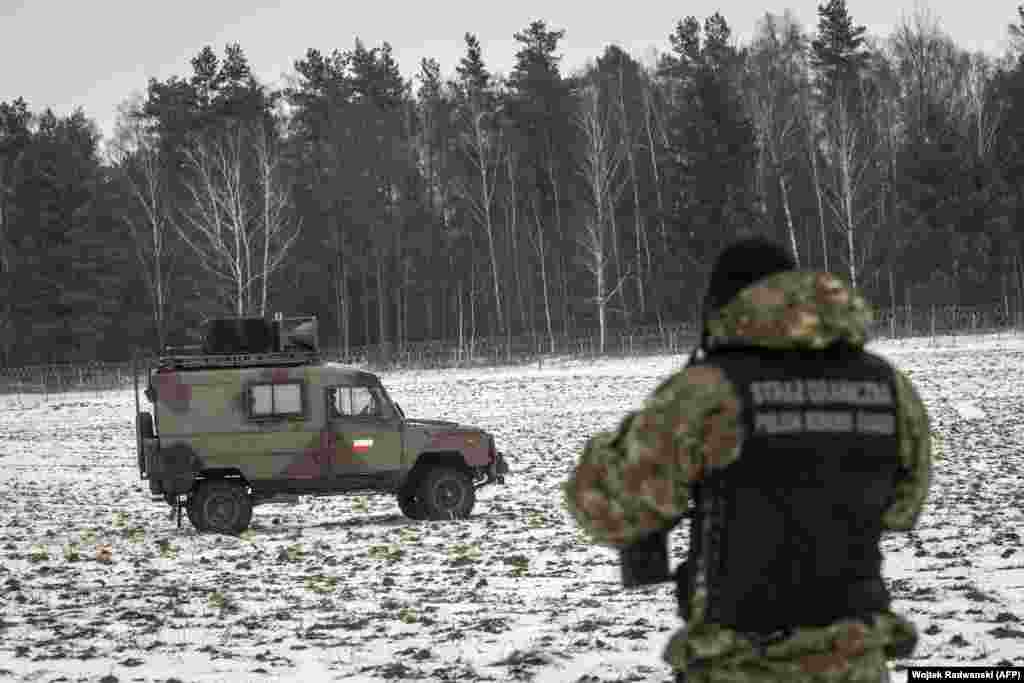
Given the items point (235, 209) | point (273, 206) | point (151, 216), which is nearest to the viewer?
point (235, 209)

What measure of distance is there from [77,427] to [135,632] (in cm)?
3129

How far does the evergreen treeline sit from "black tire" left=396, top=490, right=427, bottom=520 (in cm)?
4089

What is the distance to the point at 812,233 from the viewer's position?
70.8m

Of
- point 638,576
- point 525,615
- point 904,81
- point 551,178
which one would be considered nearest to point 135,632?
point 525,615

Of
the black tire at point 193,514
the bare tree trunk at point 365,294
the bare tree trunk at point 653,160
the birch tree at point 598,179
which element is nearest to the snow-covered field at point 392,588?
the black tire at point 193,514

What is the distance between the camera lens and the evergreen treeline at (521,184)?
62.2 meters

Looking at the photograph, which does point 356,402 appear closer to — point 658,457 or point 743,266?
point 743,266

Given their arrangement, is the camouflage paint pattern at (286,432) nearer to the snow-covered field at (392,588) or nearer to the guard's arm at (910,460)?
the snow-covered field at (392,588)

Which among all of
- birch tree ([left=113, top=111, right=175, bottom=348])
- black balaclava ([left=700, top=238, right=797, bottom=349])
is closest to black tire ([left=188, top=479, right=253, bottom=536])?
black balaclava ([left=700, top=238, right=797, bottom=349])

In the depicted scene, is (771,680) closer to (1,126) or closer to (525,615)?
(525,615)

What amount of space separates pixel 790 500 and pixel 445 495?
45.4ft

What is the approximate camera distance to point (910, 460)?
13.4ft

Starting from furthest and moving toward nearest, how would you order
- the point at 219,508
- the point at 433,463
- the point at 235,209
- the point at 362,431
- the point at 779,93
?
the point at 779,93, the point at 235,209, the point at 433,463, the point at 362,431, the point at 219,508

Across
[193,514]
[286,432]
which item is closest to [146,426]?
[193,514]
